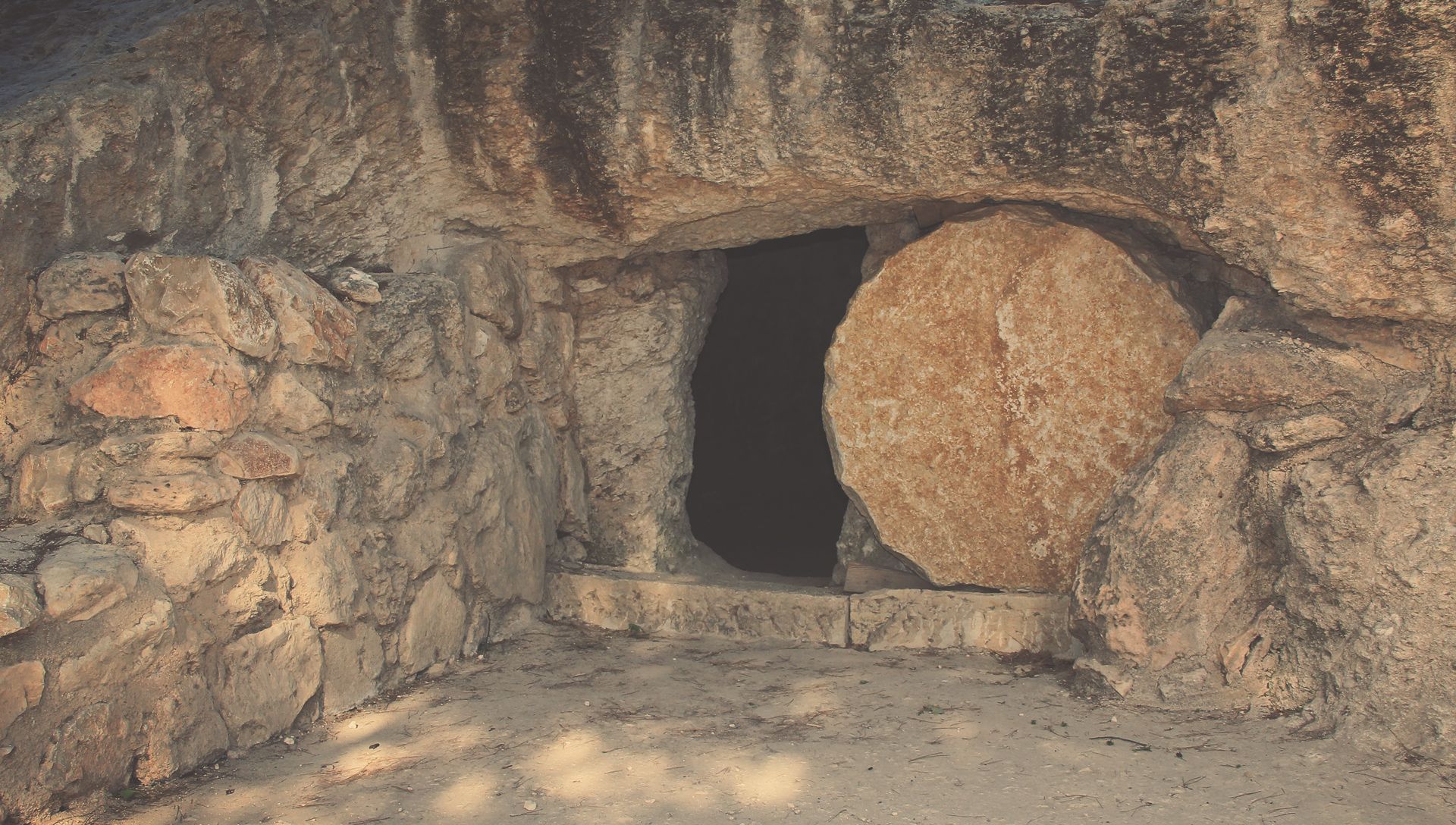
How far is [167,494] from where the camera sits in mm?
3023

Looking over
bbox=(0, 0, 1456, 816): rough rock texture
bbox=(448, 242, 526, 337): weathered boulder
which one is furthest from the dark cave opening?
bbox=(0, 0, 1456, 816): rough rock texture

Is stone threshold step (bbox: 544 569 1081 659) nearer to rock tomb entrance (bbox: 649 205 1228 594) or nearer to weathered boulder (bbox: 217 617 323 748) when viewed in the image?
rock tomb entrance (bbox: 649 205 1228 594)

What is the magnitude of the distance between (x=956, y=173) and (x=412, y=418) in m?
1.75

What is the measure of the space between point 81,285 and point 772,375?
15.2 ft

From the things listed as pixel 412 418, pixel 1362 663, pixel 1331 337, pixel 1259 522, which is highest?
pixel 1331 337

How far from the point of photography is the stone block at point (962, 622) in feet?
12.8

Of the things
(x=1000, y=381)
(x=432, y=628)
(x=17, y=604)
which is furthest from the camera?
(x=1000, y=381)

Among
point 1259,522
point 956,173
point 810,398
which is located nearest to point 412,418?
point 956,173

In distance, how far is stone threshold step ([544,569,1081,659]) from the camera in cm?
394

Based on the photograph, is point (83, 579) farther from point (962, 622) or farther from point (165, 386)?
point (962, 622)

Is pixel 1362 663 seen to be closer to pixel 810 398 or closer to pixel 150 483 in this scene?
pixel 150 483

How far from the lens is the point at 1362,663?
10.3 feet

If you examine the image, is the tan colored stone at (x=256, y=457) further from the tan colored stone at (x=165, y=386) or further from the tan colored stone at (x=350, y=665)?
the tan colored stone at (x=350, y=665)

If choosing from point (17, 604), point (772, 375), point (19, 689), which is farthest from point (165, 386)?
point (772, 375)
